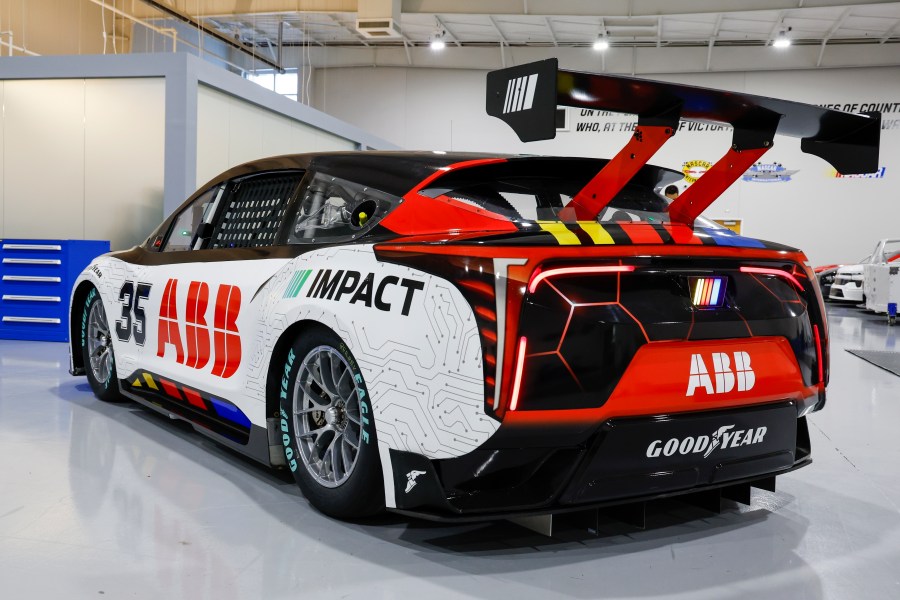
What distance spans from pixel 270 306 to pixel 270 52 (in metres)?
20.8

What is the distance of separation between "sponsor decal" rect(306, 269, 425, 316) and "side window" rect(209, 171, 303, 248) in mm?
560

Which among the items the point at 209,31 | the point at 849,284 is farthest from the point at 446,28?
the point at 849,284

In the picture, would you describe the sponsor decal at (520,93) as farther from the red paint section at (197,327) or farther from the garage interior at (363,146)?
the red paint section at (197,327)

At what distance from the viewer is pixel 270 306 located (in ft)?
9.14

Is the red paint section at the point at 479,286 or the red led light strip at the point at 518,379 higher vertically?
the red paint section at the point at 479,286

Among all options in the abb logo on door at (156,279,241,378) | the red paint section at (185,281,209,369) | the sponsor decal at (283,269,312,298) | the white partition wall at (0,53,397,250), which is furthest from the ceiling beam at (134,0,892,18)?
the sponsor decal at (283,269,312,298)

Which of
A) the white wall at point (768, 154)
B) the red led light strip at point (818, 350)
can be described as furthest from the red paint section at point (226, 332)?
the white wall at point (768, 154)

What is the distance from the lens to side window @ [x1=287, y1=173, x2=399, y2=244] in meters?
2.58

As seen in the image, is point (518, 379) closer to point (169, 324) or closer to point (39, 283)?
point (169, 324)

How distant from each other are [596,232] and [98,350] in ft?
10.5

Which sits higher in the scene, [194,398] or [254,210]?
[254,210]

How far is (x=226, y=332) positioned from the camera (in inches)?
121

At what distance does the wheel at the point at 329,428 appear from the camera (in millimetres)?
2379

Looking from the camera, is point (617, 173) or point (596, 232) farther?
point (617, 173)
